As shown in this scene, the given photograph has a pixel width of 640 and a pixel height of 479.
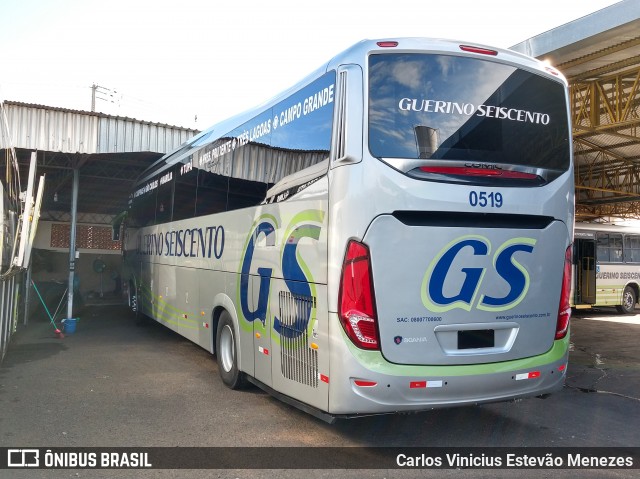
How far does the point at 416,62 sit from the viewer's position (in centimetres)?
456

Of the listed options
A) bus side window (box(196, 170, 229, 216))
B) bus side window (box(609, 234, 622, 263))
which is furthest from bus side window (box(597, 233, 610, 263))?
bus side window (box(196, 170, 229, 216))

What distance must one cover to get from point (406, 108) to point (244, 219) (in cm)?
278

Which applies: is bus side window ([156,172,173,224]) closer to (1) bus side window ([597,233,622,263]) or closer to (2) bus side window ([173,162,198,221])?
(2) bus side window ([173,162,198,221])

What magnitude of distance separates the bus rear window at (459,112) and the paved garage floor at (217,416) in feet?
9.16

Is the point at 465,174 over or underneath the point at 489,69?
underneath

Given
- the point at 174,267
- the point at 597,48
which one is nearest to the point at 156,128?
the point at 174,267

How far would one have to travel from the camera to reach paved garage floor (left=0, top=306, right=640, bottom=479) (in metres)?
5.13

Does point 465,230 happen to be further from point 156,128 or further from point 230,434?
point 156,128

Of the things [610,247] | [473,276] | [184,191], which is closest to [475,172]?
[473,276]

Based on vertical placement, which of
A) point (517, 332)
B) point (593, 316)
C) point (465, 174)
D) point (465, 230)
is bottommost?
point (593, 316)

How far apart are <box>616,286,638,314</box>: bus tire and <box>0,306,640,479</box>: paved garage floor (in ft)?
35.7

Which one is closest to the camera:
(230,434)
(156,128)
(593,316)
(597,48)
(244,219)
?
(230,434)

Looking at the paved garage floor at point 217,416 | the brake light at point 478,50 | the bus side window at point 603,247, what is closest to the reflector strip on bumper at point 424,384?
the paved garage floor at point 217,416

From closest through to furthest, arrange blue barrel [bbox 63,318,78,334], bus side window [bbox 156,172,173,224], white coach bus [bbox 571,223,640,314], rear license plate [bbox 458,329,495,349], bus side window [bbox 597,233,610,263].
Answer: rear license plate [bbox 458,329,495,349] → bus side window [bbox 156,172,173,224] → blue barrel [bbox 63,318,78,334] → white coach bus [bbox 571,223,640,314] → bus side window [bbox 597,233,610,263]
